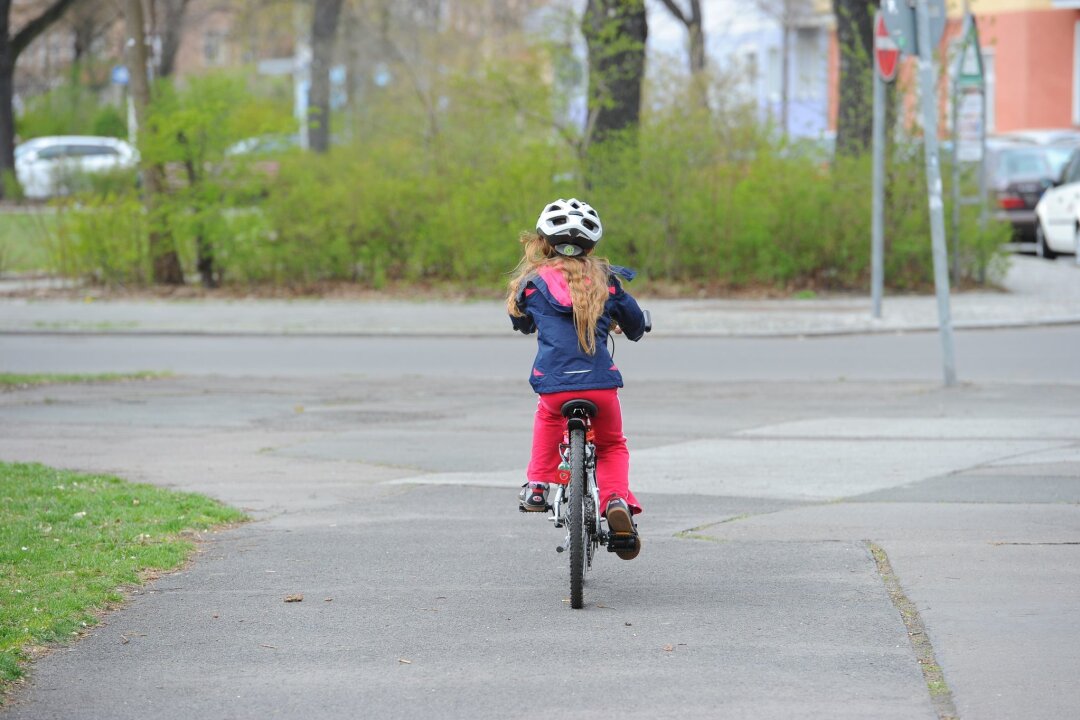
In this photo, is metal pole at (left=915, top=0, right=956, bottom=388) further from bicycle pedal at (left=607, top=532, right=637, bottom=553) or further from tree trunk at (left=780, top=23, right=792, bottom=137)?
tree trunk at (left=780, top=23, right=792, bottom=137)

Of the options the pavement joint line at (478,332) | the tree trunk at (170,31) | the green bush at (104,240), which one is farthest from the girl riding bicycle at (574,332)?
the tree trunk at (170,31)

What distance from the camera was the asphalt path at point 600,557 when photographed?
510cm

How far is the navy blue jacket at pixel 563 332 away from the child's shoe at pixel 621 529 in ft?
1.53

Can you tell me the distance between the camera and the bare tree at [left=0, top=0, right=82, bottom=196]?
139 ft

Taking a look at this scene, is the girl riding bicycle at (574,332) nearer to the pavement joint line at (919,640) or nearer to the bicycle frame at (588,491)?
the bicycle frame at (588,491)

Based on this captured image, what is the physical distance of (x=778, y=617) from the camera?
19.7 ft

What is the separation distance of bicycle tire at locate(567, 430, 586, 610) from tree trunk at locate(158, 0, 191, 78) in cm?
4450

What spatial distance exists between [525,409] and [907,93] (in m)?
10.5

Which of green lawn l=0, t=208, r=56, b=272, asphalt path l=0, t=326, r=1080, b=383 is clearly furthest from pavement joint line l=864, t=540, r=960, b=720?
green lawn l=0, t=208, r=56, b=272

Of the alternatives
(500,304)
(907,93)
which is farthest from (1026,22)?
(500,304)

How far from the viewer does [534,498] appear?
21.1 ft

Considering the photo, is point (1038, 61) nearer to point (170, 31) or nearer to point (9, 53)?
point (170, 31)

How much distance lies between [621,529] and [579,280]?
3.22 ft

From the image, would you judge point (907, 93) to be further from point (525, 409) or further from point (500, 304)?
point (525, 409)
